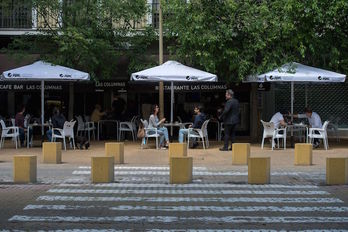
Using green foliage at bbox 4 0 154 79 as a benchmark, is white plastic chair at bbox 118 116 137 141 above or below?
below

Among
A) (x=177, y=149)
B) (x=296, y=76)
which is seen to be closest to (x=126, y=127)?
(x=177, y=149)

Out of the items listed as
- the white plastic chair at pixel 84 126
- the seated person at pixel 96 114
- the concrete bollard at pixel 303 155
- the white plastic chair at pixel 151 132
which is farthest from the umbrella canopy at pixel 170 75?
the seated person at pixel 96 114

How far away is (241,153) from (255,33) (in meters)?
5.84

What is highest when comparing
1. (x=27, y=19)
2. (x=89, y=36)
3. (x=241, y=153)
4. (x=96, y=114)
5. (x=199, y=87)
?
(x=27, y=19)

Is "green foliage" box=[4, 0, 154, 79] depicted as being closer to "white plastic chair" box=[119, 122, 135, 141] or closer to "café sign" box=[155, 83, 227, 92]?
"café sign" box=[155, 83, 227, 92]

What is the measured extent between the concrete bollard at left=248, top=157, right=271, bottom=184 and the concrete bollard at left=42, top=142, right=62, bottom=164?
215 inches

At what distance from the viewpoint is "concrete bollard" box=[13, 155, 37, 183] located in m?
10.5

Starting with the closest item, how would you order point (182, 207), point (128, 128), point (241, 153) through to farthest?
point (182, 207), point (241, 153), point (128, 128)

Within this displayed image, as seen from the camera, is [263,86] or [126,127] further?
[263,86]

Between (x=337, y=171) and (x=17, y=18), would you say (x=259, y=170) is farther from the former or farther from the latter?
(x=17, y=18)

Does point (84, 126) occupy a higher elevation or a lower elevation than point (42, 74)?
lower

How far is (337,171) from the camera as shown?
10.5 meters

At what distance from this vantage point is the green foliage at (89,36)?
60.8 ft

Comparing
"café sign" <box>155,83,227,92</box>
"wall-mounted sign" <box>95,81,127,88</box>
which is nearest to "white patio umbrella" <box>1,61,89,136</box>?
"wall-mounted sign" <box>95,81,127,88</box>
